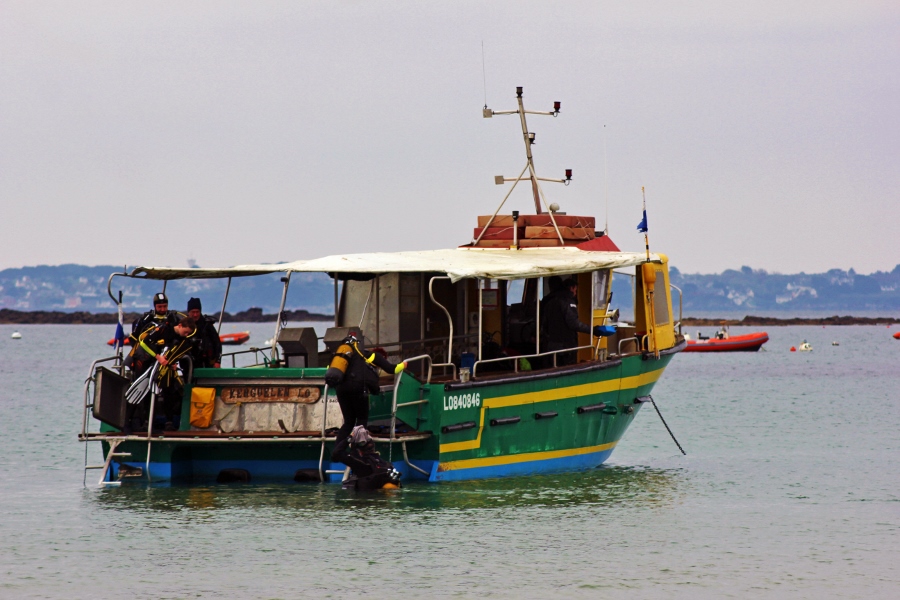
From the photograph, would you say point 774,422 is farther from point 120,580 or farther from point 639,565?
point 120,580

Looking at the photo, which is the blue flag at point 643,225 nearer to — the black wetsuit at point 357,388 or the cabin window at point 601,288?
the cabin window at point 601,288

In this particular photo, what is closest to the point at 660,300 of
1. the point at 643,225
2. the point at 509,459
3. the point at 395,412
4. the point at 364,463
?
the point at 643,225

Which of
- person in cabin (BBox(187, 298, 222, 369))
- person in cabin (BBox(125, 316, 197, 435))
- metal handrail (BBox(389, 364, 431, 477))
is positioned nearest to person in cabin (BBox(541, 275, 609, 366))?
metal handrail (BBox(389, 364, 431, 477))

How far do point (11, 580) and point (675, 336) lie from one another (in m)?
12.1

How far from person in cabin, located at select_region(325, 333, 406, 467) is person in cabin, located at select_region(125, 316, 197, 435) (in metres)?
1.96

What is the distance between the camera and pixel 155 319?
15.5 m

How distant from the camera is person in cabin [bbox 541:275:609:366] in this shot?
A: 16656mm

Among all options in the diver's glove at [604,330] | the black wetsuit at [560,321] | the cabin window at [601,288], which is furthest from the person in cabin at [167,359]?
the cabin window at [601,288]

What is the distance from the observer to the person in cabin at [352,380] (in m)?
14.3

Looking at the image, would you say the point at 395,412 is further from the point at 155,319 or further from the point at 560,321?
the point at 560,321

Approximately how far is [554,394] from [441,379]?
159 cm

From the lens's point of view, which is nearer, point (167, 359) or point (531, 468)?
point (167, 359)

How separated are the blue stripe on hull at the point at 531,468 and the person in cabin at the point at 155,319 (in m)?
3.68

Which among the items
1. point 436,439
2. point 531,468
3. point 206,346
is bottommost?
point 531,468
